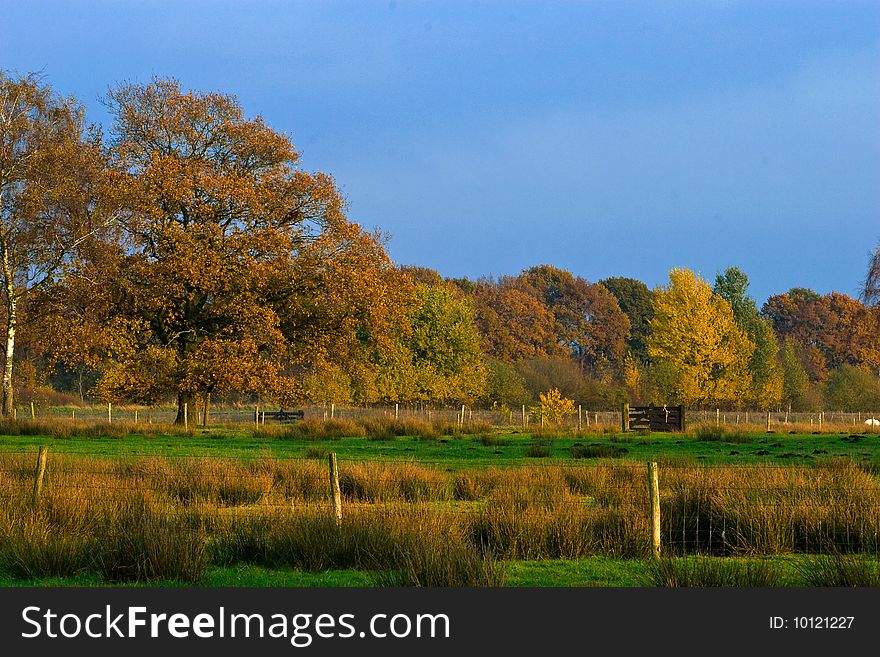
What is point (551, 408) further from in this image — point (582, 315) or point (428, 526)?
point (582, 315)

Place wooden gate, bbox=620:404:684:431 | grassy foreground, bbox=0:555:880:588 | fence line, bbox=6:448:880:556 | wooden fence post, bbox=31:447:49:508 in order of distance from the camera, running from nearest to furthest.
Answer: grassy foreground, bbox=0:555:880:588
fence line, bbox=6:448:880:556
wooden fence post, bbox=31:447:49:508
wooden gate, bbox=620:404:684:431

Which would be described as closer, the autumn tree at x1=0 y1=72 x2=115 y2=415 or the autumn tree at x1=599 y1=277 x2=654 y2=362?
the autumn tree at x1=0 y1=72 x2=115 y2=415

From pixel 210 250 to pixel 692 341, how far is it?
117 feet

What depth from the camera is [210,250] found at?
39312 millimetres

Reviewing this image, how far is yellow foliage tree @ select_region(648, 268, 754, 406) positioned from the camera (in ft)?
210

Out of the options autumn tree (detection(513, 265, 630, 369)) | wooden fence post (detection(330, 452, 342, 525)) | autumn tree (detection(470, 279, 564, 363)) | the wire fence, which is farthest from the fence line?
autumn tree (detection(513, 265, 630, 369))

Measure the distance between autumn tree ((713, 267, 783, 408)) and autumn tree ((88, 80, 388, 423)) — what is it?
1475 inches

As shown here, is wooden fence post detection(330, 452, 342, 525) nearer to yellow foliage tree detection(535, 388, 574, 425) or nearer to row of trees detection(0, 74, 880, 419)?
row of trees detection(0, 74, 880, 419)

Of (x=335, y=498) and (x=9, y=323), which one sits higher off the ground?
(x=9, y=323)

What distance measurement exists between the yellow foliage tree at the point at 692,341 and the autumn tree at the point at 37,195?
36.6 meters

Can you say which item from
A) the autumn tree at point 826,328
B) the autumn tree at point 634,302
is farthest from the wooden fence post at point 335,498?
the autumn tree at point 634,302

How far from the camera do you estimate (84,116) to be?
43.1m

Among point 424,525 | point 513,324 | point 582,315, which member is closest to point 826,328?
point 582,315

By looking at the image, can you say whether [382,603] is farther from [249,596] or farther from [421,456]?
[421,456]
